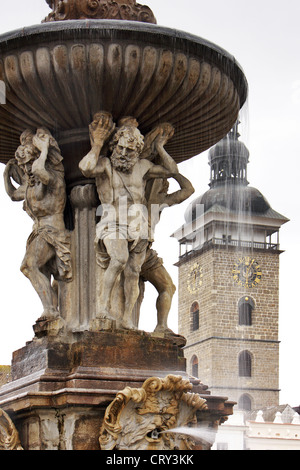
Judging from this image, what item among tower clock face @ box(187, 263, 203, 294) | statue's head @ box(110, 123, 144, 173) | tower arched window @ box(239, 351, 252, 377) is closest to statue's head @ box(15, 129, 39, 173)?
statue's head @ box(110, 123, 144, 173)

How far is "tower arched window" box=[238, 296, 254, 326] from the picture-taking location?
83250 millimetres

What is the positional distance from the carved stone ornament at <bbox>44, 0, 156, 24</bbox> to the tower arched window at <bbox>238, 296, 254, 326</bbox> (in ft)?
246

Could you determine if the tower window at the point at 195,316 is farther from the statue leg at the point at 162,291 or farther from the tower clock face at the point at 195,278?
the statue leg at the point at 162,291

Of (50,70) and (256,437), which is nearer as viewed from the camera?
(50,70)

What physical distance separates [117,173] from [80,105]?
0.58 meters

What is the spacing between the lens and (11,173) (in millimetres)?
8852

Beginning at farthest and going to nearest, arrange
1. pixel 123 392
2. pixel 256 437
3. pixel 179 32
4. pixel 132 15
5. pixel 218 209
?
pixel 218 209, pixel 256 437, pixel 132 15, pixel 179 32, pixel 123 392

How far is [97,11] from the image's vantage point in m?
8.56

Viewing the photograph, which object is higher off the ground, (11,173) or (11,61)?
(11,61)

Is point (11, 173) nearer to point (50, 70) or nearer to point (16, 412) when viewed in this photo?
point (50, 70)

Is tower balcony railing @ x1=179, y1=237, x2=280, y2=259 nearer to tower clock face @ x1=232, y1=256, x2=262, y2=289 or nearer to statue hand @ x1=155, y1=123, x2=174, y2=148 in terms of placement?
tower clock face @ x1=232, y1=256, x2=262, y2=289

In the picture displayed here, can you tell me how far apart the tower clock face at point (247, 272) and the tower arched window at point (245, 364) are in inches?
202

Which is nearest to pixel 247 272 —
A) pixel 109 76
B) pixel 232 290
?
pixel 232 290
